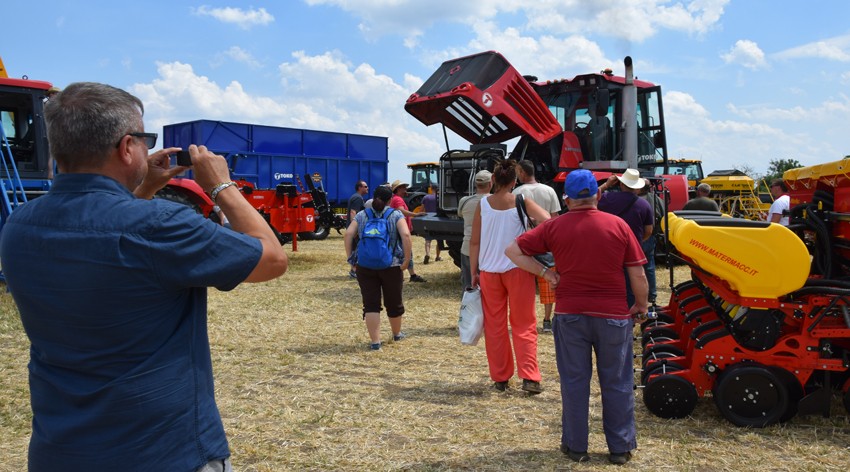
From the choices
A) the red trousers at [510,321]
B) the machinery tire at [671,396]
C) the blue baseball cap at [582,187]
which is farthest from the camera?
the red trousers at [510,321]

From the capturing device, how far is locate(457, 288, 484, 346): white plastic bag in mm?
4816

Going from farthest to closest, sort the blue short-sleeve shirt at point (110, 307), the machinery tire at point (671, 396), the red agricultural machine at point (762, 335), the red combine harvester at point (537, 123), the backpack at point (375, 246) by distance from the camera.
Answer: the red combine harvester at point (537, 123) → the backpack at point (375, 246) → the machinery tire at point (671, 396) → the red agricultural machine at point (762, 335) → the blue short-sleeve shirt at point (110, 307)

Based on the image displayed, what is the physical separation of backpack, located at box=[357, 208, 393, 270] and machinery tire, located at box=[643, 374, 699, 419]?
274 centimetres

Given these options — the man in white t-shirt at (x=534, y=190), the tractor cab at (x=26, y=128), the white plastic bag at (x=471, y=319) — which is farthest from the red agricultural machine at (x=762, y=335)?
the tractor cab at (x=26, y=128)

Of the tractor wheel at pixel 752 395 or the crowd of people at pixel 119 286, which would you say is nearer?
the crowd of people at pixel 119 286

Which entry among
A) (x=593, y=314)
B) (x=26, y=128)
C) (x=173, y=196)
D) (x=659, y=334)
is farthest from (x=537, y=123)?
(x=26, y=128)

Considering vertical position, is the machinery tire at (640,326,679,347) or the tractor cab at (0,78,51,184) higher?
the tractor cab at (0,78,51,184)

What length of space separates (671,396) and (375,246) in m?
2.96

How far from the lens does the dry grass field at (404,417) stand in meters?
3.66

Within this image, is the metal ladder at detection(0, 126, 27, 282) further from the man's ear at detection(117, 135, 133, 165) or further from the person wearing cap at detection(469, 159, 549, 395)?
the man's ear at detection(117, 135, 133, 165)

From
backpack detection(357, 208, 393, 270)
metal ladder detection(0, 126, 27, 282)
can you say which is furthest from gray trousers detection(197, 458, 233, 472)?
metal ladder detection(0, 126, 27, 282)

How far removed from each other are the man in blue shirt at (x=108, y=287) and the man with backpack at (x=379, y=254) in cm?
451

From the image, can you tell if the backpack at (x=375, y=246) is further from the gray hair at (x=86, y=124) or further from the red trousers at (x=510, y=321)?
the gray hair at (x=86, y=124)

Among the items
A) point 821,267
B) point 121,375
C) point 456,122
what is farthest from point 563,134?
point 121,375
